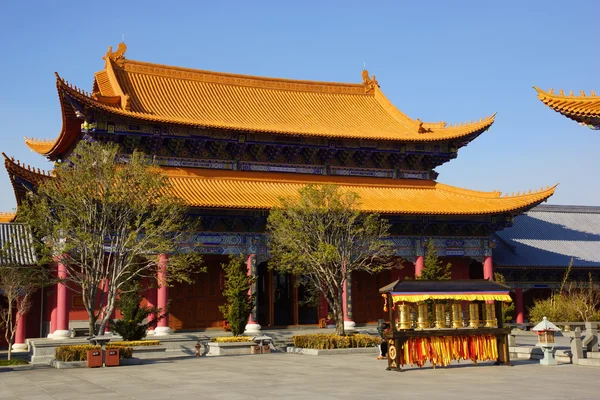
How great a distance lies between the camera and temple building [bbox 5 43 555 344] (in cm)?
3127

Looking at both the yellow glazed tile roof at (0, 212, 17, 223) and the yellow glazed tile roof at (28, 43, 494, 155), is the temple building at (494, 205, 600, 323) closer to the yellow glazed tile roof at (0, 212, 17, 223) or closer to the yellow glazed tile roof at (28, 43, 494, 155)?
the yellow glazed tile roof at (28, 43, 494, 155)

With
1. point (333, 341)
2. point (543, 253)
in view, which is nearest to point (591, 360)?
point (333, 341)

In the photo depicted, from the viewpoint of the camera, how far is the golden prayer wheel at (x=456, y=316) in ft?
62.7

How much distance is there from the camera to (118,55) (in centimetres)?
3681

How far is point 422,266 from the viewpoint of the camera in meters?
33.8

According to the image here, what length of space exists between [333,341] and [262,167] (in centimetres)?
1161

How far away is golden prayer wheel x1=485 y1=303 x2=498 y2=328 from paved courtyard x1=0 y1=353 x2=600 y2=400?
1094 mm

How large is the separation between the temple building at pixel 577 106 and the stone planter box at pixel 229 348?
14.4 m

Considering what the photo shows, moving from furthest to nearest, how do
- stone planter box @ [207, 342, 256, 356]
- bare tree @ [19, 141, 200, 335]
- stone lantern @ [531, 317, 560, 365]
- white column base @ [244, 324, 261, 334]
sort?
white column base @ [244, 324, 261, 334]
stone planter box @ [207, 342, 256, 356]
bare tree @ [19, 141, 200, 335]
stone lantern @ [531, 317, 560, 365]

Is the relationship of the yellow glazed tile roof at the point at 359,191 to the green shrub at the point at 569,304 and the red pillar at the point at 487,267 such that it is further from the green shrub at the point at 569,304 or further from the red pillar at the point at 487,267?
the green shrub at the point at 569,304

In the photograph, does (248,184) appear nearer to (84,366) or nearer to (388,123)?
(388,123)

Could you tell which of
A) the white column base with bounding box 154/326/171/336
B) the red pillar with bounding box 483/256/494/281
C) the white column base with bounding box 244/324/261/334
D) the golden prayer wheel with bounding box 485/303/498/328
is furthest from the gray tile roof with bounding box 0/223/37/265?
the red pillar with bounding box 483/256/494/281

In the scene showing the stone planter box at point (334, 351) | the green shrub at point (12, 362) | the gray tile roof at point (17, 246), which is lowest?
the green shrub at point (12, 362)

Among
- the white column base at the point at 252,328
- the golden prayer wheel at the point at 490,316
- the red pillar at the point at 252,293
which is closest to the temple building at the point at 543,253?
the red pillar at the point at 252,293
